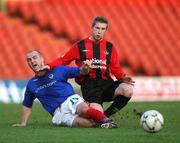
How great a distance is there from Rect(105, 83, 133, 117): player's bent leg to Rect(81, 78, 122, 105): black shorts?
104 millimetres

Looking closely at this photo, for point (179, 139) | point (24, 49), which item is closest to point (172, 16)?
point (24, 49)

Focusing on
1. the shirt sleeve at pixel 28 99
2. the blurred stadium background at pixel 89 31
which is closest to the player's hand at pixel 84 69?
the shirt sleeve at pixel 28 99

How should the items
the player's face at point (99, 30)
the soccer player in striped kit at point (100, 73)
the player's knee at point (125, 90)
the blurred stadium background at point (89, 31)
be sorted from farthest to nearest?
the blurred stadium background at point (89, 31)
the soccer player in striped kit at point (100, 73)
the player's knee at point (125, 90)
the player's face at point (99, 30)

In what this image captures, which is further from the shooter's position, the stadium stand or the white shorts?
the stadium stand

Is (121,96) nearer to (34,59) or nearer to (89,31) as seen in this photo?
(34,59)

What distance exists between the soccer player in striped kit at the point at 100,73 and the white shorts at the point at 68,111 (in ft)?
1.87

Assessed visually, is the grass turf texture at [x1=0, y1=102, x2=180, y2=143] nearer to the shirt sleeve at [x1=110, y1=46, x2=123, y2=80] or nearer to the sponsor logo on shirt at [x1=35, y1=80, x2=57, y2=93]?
the sponsor logo on shirt at [x1=35, y1=80, x2=57, y2=93]

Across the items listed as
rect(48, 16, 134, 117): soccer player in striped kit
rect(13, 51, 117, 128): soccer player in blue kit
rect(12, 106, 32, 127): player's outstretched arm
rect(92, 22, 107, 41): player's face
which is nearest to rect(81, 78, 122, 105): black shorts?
rect(48, 16, 134, 117): soccer player in striped kit

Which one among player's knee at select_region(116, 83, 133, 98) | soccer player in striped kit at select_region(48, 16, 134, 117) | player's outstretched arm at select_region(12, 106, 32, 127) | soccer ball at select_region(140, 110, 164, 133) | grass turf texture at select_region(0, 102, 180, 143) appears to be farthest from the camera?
soccer player in striped kit at select_region(48, 16, 134, 117)

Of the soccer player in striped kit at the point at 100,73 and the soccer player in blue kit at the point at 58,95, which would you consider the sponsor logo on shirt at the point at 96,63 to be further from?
the soccer player in blue kit at the point at 58,95

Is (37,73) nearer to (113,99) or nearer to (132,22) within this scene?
(113,99)

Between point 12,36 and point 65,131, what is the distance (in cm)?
1230

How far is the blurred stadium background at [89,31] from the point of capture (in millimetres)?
19812

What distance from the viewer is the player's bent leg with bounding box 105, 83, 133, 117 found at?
9500 millimetres
